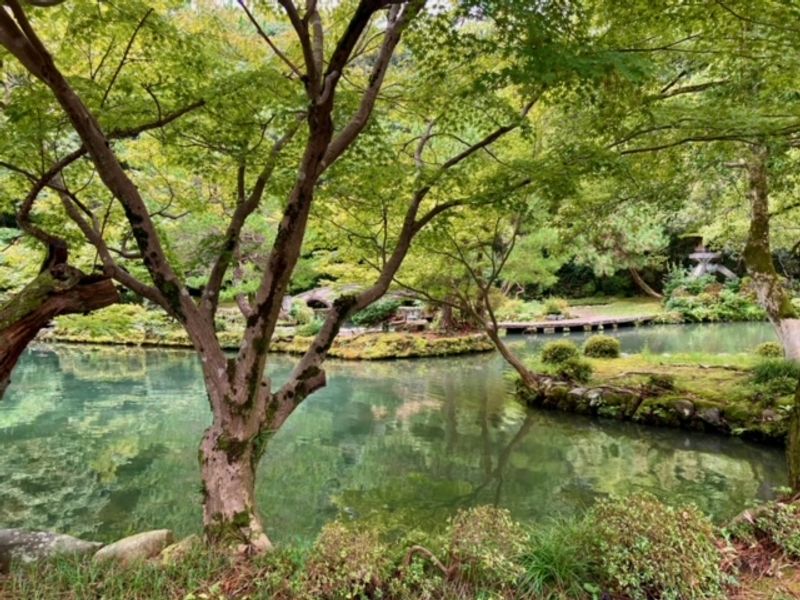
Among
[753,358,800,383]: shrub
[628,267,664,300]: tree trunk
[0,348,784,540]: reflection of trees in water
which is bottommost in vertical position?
[0,348,784,540]: reflection of trees in water

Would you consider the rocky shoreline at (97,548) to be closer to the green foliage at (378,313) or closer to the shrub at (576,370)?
the shrub at (576,370)

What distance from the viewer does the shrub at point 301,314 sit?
1908 cm

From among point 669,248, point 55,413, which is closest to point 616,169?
point 55,413

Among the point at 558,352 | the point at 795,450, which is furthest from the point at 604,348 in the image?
the point at 795,450

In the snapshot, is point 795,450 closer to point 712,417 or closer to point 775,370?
point 712,417

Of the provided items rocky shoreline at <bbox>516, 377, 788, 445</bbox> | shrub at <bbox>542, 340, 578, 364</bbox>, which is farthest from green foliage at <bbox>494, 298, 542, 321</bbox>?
rocky shoreline at <bbox>516, 377, 788, 445</bbox>

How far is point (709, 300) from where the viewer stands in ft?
68.1

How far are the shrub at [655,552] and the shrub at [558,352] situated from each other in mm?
7760

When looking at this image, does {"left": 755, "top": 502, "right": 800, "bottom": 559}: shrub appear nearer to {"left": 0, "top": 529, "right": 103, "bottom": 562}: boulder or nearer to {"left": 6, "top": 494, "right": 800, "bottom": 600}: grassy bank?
{"left": 6, "top": 494, "right": 800, "bottom": 600}: grassy bank

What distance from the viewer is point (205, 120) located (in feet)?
14.6

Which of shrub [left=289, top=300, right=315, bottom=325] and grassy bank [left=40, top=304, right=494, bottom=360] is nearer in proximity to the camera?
grassy bank [left=40, top=304, right=494, bottom=360]

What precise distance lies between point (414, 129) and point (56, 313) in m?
4.48

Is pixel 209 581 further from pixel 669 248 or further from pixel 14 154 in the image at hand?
pixel 669 248

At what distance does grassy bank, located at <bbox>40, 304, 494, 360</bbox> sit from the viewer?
14.7 meters
